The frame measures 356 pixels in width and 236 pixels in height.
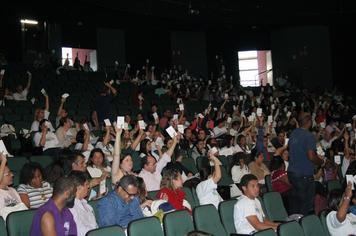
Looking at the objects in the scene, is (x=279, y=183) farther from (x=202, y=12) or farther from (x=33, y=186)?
(x=202, y=12)

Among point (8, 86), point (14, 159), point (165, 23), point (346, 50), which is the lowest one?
point (14, 159)

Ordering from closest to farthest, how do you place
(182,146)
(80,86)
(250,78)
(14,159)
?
(14,159) < (182,146) < (80,86) < (250,78)

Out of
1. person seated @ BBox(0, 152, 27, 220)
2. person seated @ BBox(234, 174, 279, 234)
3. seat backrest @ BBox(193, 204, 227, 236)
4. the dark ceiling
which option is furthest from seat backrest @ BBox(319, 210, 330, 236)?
the dark ceiling

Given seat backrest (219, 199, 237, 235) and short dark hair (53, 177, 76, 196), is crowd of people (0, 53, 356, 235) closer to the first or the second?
short dark hair (53, 177, 76, 196)

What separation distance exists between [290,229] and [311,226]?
0.55m

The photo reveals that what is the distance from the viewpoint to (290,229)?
4.71 meters

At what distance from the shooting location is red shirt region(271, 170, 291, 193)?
7512 millimetres

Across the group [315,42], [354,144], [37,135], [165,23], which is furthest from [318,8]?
[37,135]

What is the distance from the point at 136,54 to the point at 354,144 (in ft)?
44.3

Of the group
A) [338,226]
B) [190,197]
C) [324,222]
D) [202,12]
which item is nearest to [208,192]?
[190,197]

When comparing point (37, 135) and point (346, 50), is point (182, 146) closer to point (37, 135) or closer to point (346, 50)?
point (37, 135)

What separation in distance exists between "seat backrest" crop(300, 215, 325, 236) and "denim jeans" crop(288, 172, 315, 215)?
1.18 m

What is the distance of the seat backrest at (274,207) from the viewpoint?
6305 mm

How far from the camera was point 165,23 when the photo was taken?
21.4 meters
